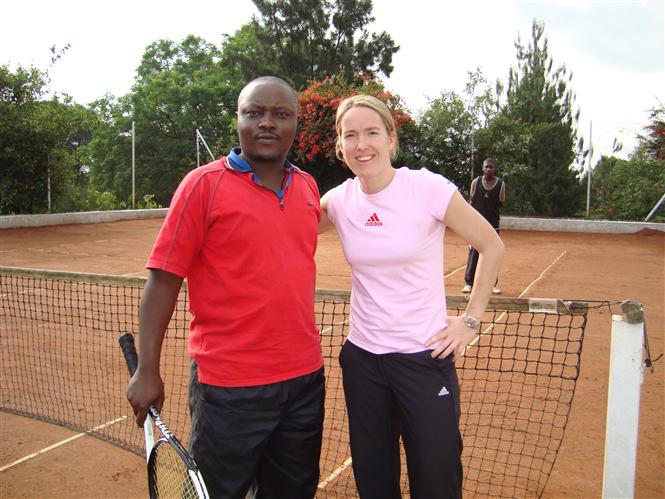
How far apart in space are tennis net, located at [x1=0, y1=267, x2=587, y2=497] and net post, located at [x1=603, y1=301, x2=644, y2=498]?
0.26 m

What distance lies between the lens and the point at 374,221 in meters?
2.17

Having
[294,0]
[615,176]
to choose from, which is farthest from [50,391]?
[294,0]

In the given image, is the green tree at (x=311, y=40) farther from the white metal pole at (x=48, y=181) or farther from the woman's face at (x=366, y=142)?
the woman's face at (x=366, y=142)

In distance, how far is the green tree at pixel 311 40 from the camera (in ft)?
102

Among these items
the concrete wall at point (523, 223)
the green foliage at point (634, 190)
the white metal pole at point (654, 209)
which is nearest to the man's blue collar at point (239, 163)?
the concrete wall at point (523, 223)

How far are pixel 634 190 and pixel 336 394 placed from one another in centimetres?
1683

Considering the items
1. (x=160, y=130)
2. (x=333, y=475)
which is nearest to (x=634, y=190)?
(x=333, y=475)

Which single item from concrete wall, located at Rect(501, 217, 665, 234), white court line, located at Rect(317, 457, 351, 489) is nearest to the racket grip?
white court line, located at Rect(317, 457, 351, 489)

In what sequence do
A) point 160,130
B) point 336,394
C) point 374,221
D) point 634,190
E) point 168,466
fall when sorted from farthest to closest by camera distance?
point 160,130, point 634,190, point 336,394, point 374,221, point 168,466

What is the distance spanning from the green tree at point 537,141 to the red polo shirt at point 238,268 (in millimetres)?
19502

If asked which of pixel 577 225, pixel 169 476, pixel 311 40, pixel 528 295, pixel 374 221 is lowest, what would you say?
pixel 528 295

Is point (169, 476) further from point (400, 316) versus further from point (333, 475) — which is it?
point (333, 475)

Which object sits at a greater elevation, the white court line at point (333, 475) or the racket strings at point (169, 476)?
the racket strings at point (169, 476)

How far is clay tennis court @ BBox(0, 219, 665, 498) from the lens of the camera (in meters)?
3.50
